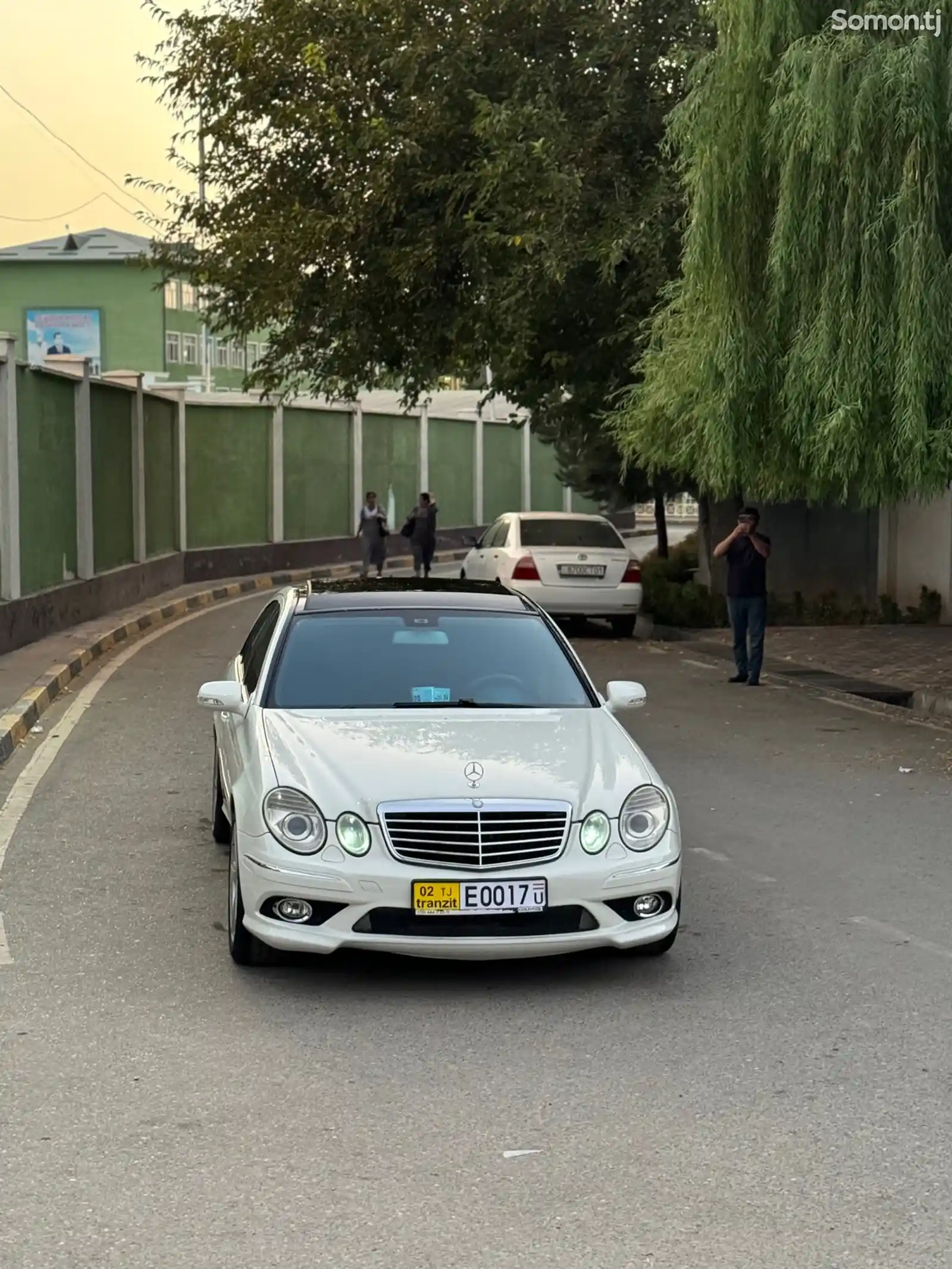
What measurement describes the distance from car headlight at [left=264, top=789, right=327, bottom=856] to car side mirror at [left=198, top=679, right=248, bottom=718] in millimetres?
1117

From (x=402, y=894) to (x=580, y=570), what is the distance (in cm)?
1640

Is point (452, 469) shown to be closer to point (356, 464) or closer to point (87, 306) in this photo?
point (356, 464)

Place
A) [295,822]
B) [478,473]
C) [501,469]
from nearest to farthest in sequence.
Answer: [295,822]
[478,473]
[501,469]

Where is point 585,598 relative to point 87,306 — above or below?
below

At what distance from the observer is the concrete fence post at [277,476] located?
3553 cm

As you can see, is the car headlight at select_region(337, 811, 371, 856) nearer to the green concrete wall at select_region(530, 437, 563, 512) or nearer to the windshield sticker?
the windshield sticker

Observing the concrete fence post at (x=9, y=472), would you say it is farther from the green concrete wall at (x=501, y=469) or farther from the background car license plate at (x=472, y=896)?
the green concrete wall at (x=501, y=469)

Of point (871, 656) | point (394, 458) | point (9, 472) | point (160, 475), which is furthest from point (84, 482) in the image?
point (394, 458)

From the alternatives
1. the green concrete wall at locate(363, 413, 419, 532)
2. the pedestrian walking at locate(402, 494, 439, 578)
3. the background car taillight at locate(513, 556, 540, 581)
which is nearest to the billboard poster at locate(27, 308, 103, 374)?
the green concrete wall at locate(363, 413, 419, 532)

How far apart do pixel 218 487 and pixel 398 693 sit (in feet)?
85.9

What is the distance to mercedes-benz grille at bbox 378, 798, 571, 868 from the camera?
22.0 feet

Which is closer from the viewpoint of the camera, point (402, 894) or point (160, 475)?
point (402, 894)

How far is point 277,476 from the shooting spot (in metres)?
35.6

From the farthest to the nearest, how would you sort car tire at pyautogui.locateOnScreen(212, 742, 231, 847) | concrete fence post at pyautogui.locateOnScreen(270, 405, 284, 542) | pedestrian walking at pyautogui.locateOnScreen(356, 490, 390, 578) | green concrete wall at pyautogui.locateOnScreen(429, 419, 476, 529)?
green concrete wall at pyautogui.locateOnScreen(429, 419, 476, 529) → concrete fence post at pyautogui.locateOnScreen(270, 405, 284, 542) → pedestrian walking at pyautogui.locateOnScreen(356, 490, 390, 578) → car tire at pyautogui.locateOnScreen(212, 742, 231, 847)
